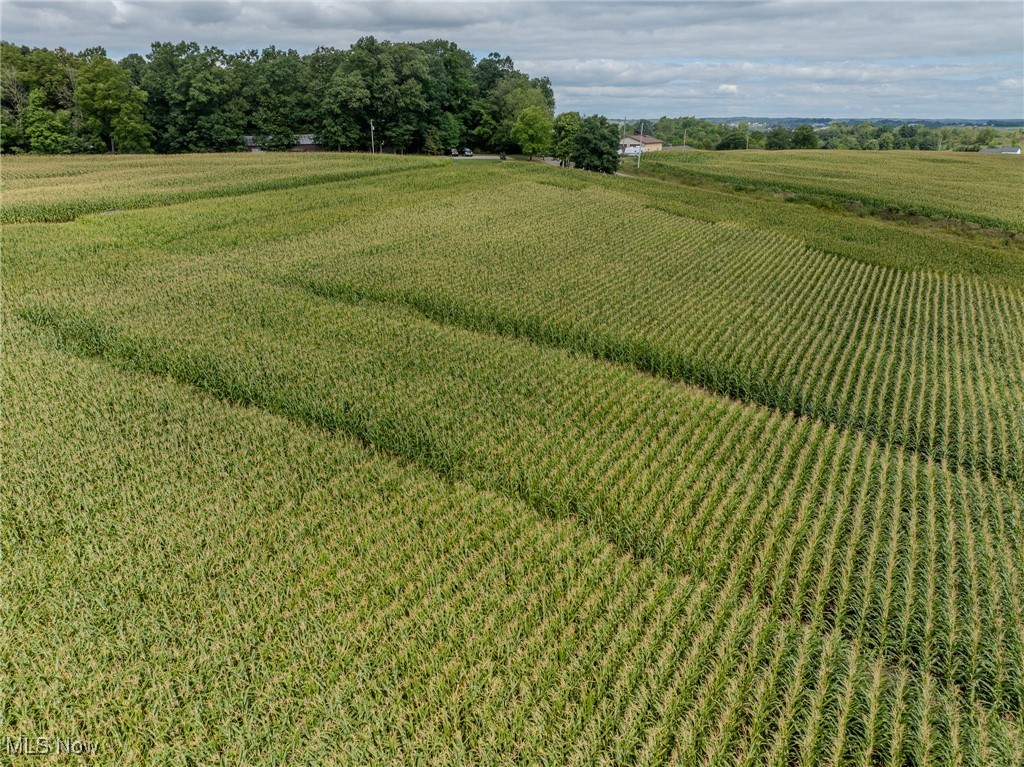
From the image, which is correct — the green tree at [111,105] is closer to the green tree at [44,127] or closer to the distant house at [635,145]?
the green tree at [44,127]

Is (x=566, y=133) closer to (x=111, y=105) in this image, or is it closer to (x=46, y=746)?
(x=111, y=105)

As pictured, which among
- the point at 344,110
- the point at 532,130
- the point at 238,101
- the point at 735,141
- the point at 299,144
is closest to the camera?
the point at 238,101

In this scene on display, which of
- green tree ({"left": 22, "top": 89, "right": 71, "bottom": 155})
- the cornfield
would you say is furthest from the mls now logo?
green tree ({"left": 22, "top": 89, "right": 71, "bottom": 155})

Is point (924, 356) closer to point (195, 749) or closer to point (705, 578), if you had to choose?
point (705, 578)

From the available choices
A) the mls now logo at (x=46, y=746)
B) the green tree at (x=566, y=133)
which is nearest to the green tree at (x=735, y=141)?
the green tree at (x=566, y=133)

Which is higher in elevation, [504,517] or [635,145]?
[635,145]

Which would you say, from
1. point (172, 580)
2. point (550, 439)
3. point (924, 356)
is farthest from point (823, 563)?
point (924, 356)

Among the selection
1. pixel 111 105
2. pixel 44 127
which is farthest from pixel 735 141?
pixel 44 127
